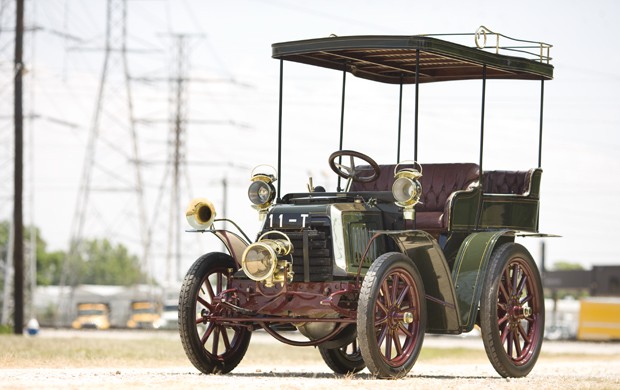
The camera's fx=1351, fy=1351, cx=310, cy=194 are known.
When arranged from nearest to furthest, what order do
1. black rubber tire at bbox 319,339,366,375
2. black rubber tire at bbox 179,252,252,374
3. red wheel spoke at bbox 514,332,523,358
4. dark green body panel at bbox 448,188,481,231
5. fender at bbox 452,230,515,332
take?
black rubber tire at bbox 179,252,252,374
fender at bbox 452,230,515,332
dark green body panel at bbox 448,188,481,231
red wheel spoke at bbox 514,332,523,358
black rubber tire at bbox 319,339,366,375

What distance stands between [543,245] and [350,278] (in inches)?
2968

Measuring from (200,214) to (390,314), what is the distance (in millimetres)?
2356

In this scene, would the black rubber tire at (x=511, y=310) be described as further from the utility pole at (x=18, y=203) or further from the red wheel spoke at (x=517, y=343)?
the utility pole at (x=18, y=203)

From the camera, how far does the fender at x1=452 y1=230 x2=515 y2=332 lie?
536 inches

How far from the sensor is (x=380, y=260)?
1266 centimetres

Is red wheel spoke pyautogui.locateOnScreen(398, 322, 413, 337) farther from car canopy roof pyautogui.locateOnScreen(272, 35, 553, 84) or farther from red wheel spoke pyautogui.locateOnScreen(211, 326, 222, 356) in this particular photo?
car canopy roof pyautogui.locateOnScreen(272, 35, 553, 84)

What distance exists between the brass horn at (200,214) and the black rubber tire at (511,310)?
2.90 metres

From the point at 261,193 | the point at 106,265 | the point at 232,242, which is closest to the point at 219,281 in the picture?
the point at 232,242

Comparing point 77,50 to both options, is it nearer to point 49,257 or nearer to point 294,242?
point 294,242

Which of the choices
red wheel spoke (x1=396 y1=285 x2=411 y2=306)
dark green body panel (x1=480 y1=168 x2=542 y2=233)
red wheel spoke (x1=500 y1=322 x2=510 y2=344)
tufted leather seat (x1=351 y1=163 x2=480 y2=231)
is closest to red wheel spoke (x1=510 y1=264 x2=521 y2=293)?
red wheel spoke (x1=500 y1=322 x2=510 y2=344)

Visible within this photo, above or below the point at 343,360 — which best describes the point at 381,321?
above

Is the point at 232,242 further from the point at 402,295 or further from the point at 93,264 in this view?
the point at 93,264

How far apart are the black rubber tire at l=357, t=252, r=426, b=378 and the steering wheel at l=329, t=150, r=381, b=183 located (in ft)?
5.49

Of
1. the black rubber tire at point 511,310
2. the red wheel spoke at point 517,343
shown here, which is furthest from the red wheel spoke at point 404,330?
the red wheel spoke at point 517,343
